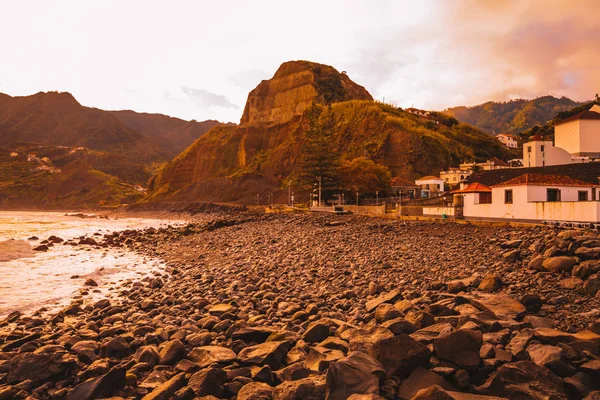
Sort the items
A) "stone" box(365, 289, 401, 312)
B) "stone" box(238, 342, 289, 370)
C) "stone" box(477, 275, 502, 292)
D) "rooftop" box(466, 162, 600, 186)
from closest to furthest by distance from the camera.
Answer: "stone" box(238, 342, 289, 370) → "stone" box(365, 289, 401, 312) → "stone" box(477, 275, 502, 292) → "rooftop" box(466, 162, 600, 186)

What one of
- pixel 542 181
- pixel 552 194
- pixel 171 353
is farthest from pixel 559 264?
pixel 552 194

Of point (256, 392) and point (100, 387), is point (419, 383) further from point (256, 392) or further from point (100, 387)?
point (100, 387)

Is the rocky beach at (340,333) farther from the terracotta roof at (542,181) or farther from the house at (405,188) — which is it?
the house at (405,188)

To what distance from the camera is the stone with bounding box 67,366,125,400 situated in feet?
17.2

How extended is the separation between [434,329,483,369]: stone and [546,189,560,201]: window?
83.4 feet

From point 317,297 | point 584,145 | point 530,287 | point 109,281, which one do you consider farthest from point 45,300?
point 584,145

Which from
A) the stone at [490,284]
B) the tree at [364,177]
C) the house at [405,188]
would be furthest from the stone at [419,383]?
the house at [405,188]

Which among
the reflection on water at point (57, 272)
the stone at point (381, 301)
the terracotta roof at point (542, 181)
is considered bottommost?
the reflection on water at point (57, 272)

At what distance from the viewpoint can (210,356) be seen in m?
6.02

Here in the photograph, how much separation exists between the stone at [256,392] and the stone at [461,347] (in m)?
2.45

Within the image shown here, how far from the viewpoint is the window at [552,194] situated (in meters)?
25.8

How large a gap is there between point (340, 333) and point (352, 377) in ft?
7.21

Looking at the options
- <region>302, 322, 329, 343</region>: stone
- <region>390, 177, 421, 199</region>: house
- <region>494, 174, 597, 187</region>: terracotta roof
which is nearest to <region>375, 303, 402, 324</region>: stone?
<region>302, 322, 329, 343</region>: stone

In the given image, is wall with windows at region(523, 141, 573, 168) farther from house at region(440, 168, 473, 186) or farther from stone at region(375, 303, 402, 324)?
stone at region(375, 303, 402, 324)
